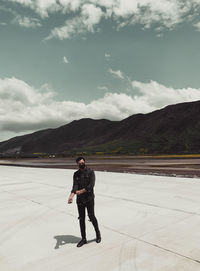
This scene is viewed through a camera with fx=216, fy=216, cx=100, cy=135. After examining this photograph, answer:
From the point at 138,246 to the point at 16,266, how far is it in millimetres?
2401

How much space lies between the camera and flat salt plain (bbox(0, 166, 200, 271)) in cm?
389

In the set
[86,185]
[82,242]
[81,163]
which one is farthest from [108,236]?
[81,163]

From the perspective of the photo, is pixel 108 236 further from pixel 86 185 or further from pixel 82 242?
pixel 86 185

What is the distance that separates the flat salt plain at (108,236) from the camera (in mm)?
3895

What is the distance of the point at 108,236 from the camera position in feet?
16.7

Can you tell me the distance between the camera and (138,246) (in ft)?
14.9

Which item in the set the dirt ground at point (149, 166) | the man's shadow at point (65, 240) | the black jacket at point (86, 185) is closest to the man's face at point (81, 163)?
the black jacket at point (86, 185)

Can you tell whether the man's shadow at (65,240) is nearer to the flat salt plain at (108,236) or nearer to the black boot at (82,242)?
the flat salt plain at (108,236)

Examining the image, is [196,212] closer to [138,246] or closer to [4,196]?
[138,246]

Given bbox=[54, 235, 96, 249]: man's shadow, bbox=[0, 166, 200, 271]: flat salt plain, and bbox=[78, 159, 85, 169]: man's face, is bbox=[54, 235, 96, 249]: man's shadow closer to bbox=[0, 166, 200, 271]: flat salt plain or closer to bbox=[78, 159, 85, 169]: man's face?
bbox=[0, 166, 200, 271]: flat salt plain

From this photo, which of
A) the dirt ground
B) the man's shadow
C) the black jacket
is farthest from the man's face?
the dirt ground

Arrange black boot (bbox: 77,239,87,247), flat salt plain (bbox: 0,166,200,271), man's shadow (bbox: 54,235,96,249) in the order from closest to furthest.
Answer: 1. flat salt plain (bbox: 0,166,200,271)
2. black boot (bbox: 77,239,87,247)
3. man's shadow (bbox: 54,235,96,249)

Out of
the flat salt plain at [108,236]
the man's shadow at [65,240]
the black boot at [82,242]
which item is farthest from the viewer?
the man's shadow at [65,240]

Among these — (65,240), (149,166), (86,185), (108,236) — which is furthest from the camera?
(149,166)
